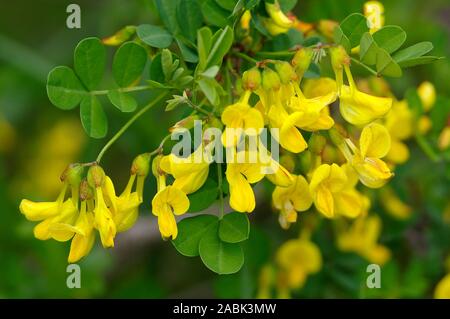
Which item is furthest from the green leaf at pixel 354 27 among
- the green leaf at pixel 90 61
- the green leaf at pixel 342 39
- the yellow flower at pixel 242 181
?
the green leaf at pixel 90 61

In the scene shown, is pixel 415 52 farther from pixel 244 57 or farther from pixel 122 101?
pixel 122 101

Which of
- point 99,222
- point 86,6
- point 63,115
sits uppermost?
point 86,6

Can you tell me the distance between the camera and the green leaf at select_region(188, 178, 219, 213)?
3.58ft

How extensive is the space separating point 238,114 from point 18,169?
1.57 m

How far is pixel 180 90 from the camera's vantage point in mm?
1064

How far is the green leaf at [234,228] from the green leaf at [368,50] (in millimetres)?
262

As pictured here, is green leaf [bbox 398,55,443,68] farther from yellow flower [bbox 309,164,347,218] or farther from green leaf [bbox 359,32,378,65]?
yellow flower [bbox 309,164,347,218]

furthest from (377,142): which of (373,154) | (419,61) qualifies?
(419,61)

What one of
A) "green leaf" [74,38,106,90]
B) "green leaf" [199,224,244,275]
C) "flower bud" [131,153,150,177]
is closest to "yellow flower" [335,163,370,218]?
"green leaf" [199,224,244,275]

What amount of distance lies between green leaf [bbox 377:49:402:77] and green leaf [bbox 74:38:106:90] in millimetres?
375

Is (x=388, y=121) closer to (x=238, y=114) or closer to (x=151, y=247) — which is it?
(x=238, y=114)

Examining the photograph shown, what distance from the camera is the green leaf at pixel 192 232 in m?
1.08

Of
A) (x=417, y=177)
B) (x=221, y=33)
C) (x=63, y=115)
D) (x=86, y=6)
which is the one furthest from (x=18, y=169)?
(x=221, y=33)

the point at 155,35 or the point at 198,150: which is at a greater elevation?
the point at 155,35
